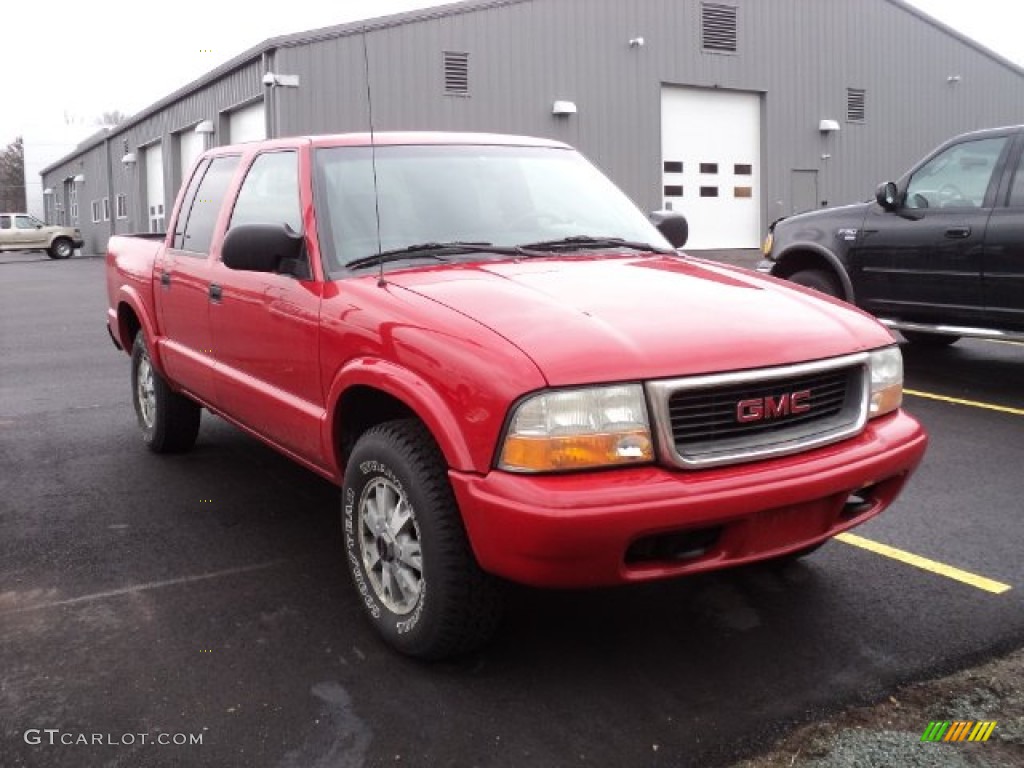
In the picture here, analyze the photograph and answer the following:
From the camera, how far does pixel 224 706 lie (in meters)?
2.99

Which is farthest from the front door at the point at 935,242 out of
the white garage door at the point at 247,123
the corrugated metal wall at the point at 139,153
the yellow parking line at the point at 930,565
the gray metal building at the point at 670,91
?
the white garage door at the point at 247,123

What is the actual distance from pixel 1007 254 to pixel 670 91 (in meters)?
17.6

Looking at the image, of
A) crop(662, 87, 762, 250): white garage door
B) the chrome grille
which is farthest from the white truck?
the chrome grille

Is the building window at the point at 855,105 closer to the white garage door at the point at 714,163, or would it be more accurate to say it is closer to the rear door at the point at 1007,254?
the white garage door at the point at 714,163

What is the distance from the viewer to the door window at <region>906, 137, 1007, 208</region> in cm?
745

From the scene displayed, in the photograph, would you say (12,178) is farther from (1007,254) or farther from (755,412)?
(755,412)

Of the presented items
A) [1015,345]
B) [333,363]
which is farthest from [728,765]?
[1015,345]

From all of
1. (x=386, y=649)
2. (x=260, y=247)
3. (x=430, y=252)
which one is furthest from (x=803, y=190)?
(x=386, y=649)

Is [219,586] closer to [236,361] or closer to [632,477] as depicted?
[236,361]

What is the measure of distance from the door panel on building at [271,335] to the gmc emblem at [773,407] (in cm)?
154

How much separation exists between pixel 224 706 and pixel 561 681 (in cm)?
101

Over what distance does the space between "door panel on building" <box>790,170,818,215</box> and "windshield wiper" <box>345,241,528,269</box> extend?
23.0 m

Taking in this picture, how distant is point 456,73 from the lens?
69.0 ft

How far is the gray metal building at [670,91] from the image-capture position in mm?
20328
